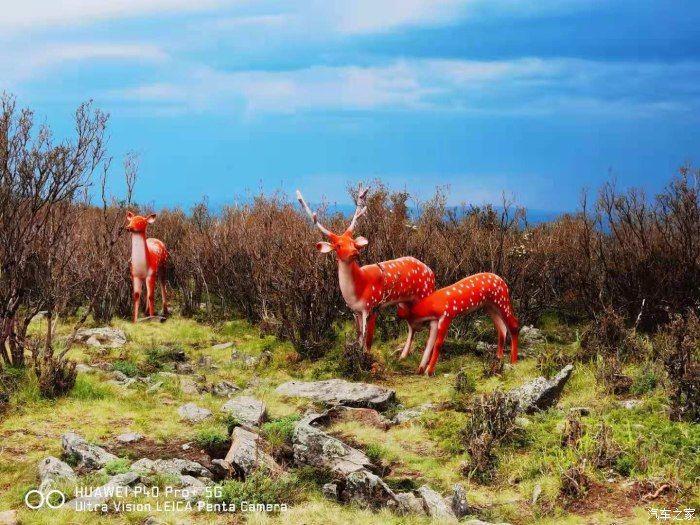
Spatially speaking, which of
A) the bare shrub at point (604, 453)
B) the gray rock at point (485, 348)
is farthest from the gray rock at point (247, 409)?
the gray rock at point (485, 348)

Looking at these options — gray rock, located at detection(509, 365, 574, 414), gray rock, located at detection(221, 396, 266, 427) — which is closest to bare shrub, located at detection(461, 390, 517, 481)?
gray rock, located at detection(509, 365, 574, 414)

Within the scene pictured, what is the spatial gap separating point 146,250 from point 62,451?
5947 millimetres

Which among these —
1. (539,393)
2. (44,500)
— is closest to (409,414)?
(539,393)

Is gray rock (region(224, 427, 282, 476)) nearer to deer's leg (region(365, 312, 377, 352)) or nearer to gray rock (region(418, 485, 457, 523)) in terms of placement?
Result: gray rock (region(418, 485, 457, 523))

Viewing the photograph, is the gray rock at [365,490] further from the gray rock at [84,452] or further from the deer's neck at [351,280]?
the deer's neck at [351,280]

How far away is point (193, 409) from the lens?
25.3 ft

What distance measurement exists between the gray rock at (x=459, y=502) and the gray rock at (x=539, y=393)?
6.14ft

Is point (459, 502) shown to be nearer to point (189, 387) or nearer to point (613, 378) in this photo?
point (613, 378)

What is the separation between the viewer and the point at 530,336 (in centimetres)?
1135

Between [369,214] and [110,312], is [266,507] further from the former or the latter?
[369,214]

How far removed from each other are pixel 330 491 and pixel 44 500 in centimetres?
204

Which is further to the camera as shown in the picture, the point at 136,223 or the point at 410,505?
the point at 136,223

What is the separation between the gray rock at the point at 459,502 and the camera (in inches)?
219

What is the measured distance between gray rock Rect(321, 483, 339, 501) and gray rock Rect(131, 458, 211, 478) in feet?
3.27
